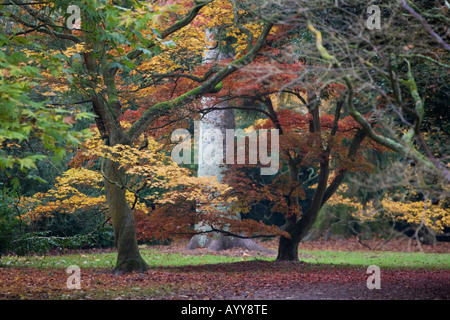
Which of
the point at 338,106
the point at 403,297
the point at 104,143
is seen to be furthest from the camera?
the point at 338,106

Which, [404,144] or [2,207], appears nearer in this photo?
[404,144]

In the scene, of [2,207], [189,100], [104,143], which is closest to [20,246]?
[2,207]

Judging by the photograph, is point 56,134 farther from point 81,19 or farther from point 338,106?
point 338,106

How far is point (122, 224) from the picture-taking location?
29.3ft

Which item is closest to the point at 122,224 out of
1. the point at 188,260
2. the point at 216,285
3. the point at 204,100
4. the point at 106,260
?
the point at 216,285

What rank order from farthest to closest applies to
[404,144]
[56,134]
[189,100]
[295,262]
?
[295,262]
[189,100]
[404,144]
[56,134]

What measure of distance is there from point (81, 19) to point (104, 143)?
254 centimetres

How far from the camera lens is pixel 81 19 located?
279 inches

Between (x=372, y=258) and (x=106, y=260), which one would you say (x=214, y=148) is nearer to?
(x=106, y=260)

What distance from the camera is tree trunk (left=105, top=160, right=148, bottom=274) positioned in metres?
8.86
